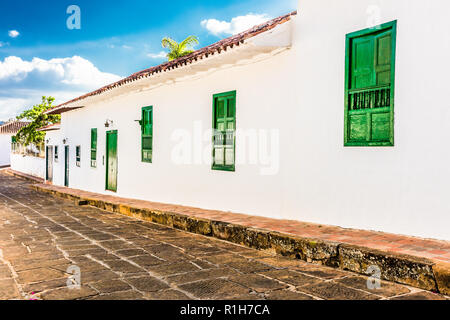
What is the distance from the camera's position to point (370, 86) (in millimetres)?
5355

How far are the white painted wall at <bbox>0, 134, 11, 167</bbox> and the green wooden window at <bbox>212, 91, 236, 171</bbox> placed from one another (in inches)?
1816

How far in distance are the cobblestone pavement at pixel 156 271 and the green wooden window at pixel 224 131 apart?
5.86 ft

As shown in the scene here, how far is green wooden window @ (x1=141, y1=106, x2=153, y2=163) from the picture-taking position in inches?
420

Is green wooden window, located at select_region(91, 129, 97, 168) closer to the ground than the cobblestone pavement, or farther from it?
farther from it

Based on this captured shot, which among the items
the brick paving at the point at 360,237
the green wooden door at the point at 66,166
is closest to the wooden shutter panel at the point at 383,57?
the brick paving at the point at 360,237

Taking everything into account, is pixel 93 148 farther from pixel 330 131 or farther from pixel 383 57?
pixel 383 57

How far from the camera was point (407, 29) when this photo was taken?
4.93 m

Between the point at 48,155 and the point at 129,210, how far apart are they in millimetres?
15139

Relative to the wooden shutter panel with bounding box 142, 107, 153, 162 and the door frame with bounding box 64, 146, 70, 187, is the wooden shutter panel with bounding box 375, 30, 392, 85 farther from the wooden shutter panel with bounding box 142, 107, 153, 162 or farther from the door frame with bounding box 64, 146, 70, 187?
the door frame with bounding box 64, 146, 70, 187

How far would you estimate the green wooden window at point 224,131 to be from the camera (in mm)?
7883

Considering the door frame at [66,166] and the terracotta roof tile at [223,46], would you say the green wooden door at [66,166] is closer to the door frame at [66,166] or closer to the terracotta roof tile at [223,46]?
the door frame at [66,166]

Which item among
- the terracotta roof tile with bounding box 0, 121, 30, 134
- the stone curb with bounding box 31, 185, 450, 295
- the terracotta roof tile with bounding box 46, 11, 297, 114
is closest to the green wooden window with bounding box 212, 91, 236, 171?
the terracotta roof tile with bounding box 46, 11, 297, 114

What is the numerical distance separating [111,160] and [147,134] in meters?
2.76

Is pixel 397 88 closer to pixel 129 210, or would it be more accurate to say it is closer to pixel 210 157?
pixel 210 157
